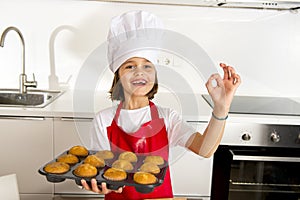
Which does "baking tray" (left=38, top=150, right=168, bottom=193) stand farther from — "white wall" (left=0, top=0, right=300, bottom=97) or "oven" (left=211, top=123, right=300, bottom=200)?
"white wall" (left=0, top=0, right=300, bottom=97)

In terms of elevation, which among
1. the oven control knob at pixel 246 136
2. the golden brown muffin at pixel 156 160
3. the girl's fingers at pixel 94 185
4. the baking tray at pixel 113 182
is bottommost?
the oven control knob at pixel 246 136

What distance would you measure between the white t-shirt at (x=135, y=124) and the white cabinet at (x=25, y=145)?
0.41m

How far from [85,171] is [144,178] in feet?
0.48

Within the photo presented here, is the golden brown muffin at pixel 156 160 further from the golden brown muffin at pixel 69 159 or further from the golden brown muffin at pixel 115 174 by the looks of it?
the golden brown muffin at pixel 69 159

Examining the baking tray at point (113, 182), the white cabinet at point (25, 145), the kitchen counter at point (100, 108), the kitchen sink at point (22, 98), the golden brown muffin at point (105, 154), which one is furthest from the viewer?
the kitchen sink at point (22, 98)

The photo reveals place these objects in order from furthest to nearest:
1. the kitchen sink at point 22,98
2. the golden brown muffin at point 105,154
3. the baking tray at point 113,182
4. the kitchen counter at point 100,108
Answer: the kitchen sink at point 22,98, the kitchen counter at point 100,108, the golden brown muffin at point 105,154, the baking tray at point 113,182

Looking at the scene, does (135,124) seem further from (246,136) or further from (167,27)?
(167,27)

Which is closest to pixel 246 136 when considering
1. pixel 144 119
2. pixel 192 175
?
pixel 192 175

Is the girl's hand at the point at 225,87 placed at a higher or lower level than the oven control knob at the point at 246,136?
higher

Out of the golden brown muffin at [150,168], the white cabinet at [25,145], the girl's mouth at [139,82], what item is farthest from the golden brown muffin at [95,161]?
the white cabinet at [25,145]

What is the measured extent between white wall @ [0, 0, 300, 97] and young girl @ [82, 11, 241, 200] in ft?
2.40

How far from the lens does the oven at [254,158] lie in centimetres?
150

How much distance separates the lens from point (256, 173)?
5.15ft

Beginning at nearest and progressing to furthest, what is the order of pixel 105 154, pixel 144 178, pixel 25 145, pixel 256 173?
pixel 144 178, pixel 105 154, pixel 25 145, pixel 256 173
